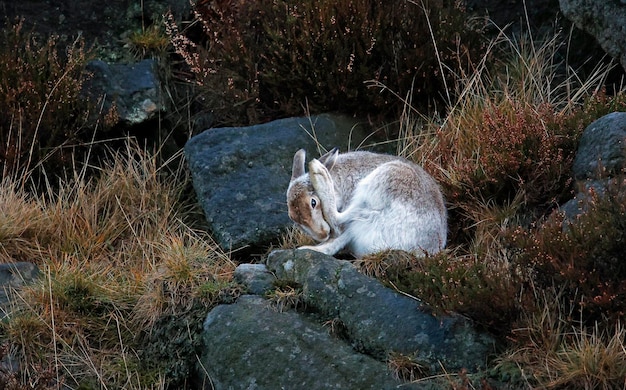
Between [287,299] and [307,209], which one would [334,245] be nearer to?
[307,209]

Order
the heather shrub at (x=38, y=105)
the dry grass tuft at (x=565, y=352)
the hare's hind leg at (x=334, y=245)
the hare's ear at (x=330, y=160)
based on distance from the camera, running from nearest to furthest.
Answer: the dry grass tuft at (x=565, y=352) < the hare's hind leg at (x=334, y=245) < the hare's ear at (x=330, y=160) < the heather shrub at (x=38, y=105)

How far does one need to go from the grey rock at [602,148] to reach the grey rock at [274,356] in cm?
215

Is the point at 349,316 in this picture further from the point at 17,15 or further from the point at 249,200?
the point at 17,15

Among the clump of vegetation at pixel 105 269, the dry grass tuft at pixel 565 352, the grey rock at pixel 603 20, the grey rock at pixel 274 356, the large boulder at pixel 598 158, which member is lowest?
the clump of vegetation at pixel 105 269

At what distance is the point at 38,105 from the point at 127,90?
87cm

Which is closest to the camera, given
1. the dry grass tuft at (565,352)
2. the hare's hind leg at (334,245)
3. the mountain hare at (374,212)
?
the dry grass tuft at (565,352)

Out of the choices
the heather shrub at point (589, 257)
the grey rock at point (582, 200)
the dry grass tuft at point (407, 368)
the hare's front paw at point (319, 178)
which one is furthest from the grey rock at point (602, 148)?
the dry grass tuft at point (407, 368)

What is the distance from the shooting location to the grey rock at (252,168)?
8359mm

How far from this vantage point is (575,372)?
5.85 m

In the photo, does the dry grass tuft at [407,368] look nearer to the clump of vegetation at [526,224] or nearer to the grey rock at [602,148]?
the clump of vegetation at [526,224]

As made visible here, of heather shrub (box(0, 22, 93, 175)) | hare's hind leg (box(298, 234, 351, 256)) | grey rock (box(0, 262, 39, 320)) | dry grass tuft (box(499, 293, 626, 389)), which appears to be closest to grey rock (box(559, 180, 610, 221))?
dry grass tuft (box(499, 293, 626, 389))

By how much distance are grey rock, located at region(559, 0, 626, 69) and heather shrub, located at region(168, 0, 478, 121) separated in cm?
93

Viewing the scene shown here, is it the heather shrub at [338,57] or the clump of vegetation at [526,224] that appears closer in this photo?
the clump of vegetation at [526,224]

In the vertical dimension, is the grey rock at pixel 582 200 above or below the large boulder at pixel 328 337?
above
